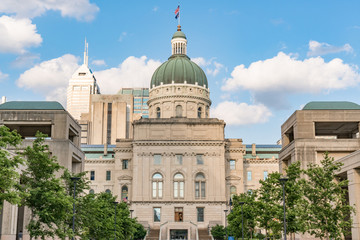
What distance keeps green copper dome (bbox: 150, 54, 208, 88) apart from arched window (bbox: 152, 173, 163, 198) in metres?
24.2

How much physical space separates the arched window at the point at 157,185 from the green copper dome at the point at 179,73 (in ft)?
79.6

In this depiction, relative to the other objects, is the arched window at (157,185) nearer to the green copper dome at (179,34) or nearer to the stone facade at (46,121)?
the stone facade at (46,121)

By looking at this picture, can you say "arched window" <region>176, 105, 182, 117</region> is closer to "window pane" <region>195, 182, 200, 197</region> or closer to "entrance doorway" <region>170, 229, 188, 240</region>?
"window pane" <region>195, 182, 200, 197</region>

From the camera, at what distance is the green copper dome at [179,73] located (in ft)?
365

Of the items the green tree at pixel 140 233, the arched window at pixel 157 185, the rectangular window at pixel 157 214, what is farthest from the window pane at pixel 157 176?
the green tree at pixel 140 233

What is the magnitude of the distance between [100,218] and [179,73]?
64.8 m

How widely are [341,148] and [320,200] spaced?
21.2 metres

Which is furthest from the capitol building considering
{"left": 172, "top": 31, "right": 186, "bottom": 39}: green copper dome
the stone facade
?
the stone facade

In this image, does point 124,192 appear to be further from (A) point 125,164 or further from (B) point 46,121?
(B) point 46,121

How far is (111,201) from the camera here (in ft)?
194

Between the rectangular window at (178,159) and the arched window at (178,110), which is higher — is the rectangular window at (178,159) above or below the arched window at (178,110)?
below

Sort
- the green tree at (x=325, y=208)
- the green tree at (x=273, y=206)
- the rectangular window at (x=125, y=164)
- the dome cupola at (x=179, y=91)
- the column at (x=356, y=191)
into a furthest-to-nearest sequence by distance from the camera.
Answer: the dome cupola at (x=179, y=91) → the rectangular window at (x=125, y=164) → the column at (x=356, y=191) → the green tree at (x=273, y=206) → the green tree at (x=325, y=208)

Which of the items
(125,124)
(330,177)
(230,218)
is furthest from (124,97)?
(330,177)

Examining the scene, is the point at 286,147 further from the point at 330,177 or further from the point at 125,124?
the point at 125,124
